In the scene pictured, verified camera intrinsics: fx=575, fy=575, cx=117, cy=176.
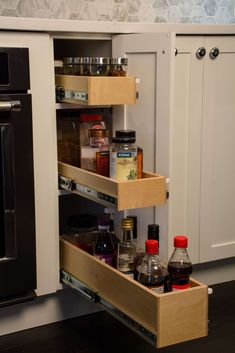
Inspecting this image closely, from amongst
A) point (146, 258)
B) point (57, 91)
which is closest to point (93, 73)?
point (57, 91)

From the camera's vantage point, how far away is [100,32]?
172cm

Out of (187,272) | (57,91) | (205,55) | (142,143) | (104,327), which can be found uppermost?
(205,55)

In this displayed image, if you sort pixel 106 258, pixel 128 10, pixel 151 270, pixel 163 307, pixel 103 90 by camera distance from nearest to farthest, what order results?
pixel 163 307 < pixel 151 270 < pixel 103 90 < pixel 106 258 < pixel 128 10

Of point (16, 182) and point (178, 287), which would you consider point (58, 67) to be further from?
point (178, 287)

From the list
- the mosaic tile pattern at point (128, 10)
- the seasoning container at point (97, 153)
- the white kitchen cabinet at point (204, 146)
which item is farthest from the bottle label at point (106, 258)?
the mosaic tile pattern at point (128, 10)

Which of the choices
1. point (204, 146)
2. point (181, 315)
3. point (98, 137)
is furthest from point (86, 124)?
point (181, 315)

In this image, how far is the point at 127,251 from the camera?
1.58 m

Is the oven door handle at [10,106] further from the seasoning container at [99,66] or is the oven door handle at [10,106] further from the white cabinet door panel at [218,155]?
the white cabinet door panel at [218,155]

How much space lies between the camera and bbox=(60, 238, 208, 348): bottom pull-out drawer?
4.38 ft

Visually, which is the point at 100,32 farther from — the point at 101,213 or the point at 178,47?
the point at 101,213

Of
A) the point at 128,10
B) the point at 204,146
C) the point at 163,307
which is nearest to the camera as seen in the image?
the point at 163,307

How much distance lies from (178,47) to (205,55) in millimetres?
113

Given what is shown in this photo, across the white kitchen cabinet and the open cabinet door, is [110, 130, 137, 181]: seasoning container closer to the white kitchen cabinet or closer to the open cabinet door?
the open cabinet door

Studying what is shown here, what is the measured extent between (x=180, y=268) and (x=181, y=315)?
115 millimetres
